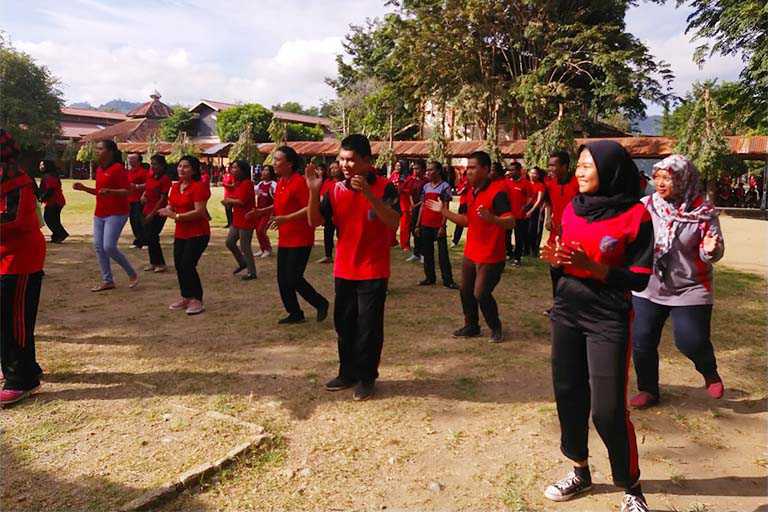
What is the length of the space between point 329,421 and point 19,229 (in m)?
2.62

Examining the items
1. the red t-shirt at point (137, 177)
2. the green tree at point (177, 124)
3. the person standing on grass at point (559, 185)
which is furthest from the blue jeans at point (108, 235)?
the green tree at point (177, 124)

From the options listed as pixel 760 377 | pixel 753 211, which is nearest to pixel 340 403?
pixel 760 377

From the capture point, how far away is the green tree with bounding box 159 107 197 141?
48.9 metres

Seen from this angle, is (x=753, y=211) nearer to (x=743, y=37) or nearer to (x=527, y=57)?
(x=743, y=37)

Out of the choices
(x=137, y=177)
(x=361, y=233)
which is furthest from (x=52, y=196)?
(x=361, y=233)

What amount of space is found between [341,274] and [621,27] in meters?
30.9

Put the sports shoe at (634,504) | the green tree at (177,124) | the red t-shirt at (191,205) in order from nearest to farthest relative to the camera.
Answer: the sports shoe at (634,504) < the red t-shirt at (191,205) < the green tree at (177,124)

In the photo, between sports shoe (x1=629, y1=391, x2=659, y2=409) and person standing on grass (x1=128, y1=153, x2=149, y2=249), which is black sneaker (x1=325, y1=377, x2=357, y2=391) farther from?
person standing on grass (x1=128, y1=153, x2=149, y2=249)

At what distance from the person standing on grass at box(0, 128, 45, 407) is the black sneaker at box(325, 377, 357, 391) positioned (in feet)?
7.25

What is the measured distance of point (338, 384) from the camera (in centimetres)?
432

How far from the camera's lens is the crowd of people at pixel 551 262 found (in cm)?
263

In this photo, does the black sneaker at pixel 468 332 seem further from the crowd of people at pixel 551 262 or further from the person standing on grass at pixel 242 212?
the person standing on grass at pixel 242 212

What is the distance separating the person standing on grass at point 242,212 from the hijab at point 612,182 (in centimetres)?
589

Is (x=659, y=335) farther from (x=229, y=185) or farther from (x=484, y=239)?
(x=229, y=185)
